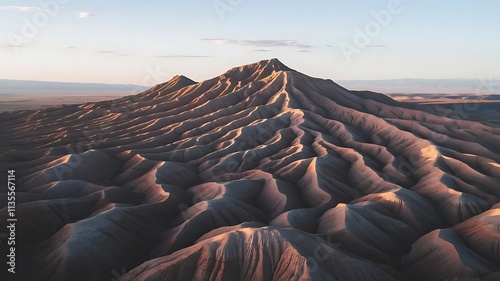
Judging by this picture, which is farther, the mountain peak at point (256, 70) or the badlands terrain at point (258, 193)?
the mountain peak at point (256, 70)

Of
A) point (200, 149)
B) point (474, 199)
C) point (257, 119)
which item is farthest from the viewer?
point (257, 119)

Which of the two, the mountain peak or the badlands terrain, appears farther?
the mountain peak

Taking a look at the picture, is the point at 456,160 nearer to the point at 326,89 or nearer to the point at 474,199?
the point at 474,199

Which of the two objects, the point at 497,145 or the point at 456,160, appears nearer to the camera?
the point at 456,160

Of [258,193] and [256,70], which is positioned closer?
[258,193]

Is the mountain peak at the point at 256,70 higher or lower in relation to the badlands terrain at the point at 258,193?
higher

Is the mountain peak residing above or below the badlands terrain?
above

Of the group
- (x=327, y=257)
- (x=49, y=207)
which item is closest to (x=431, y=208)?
(x=327, y=257)

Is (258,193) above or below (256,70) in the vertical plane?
below
